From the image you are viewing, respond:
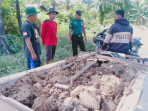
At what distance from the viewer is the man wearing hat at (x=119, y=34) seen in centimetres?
302

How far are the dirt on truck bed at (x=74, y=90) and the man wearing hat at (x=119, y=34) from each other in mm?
965

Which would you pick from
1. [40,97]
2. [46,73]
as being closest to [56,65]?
[46,73]

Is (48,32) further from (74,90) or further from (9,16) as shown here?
(9,16)

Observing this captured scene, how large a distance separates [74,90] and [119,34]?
197cm

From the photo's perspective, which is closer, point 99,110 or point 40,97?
point 99,110

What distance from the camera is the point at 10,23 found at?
7066 millimetres

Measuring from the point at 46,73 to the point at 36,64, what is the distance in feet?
3.47

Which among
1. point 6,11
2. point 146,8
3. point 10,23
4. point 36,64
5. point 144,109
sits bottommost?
point 144,109

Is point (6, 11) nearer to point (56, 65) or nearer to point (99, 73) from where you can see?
point (56, 65)


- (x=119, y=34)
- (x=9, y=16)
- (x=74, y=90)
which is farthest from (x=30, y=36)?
(x=9, y=16)

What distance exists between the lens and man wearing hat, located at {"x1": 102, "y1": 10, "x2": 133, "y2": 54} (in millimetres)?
3018

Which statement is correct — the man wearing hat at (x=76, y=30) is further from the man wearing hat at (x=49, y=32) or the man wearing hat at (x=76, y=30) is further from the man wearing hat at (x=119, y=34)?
the man wearing hat at (x=119, y=34)

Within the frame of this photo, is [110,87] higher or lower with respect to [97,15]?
lower

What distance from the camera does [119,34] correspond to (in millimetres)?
3029
